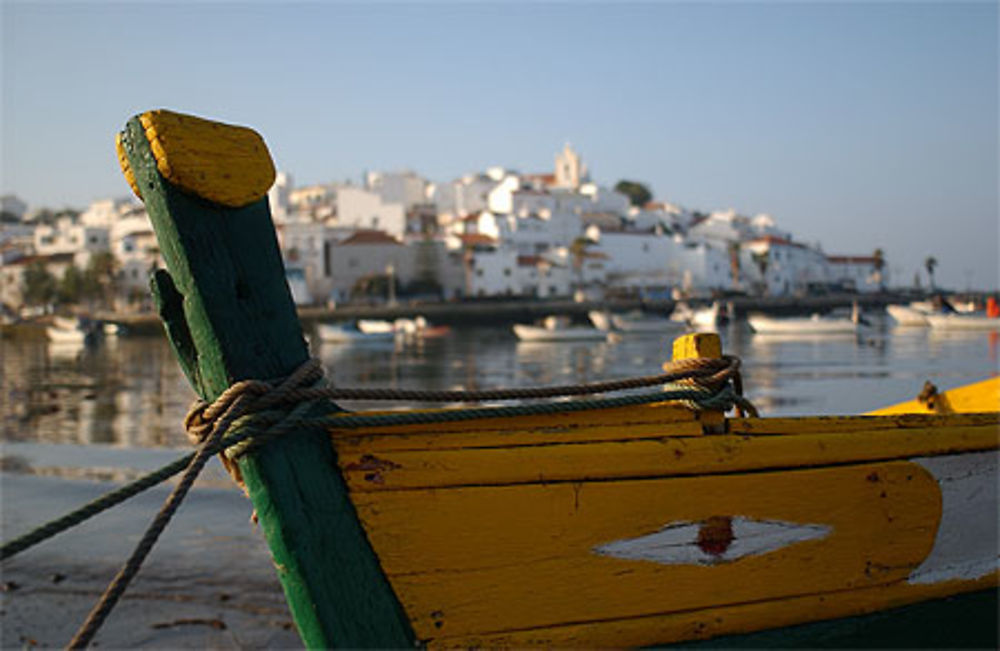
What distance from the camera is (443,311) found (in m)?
53.7

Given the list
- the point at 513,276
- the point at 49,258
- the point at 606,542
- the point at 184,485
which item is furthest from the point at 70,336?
the point at 606,542

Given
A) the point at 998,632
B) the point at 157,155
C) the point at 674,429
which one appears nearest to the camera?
the point at 157,155

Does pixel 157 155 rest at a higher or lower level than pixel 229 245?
higher

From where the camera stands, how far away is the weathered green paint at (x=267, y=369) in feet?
5.62

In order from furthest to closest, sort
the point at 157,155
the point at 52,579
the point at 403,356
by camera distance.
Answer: the point at 403,356, the point at 52,579, the point at 157,155

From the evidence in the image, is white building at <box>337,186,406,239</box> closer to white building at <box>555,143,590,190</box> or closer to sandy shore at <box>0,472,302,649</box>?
white building at <box>555,143,590,190</box>

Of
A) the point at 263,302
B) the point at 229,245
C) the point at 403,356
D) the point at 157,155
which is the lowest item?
the point at 403,356

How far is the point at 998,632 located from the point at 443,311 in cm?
5140

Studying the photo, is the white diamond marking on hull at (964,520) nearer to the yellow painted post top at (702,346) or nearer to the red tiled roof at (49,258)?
the yellow painted post top at (702,346)

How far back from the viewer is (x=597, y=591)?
1.99 m

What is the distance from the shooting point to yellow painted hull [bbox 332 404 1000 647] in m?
1.88

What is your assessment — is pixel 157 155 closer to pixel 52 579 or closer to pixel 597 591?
pixel 597 591

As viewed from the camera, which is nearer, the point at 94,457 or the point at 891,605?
the point at 891,605

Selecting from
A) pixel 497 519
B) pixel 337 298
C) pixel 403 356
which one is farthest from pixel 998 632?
pixel 337 298
